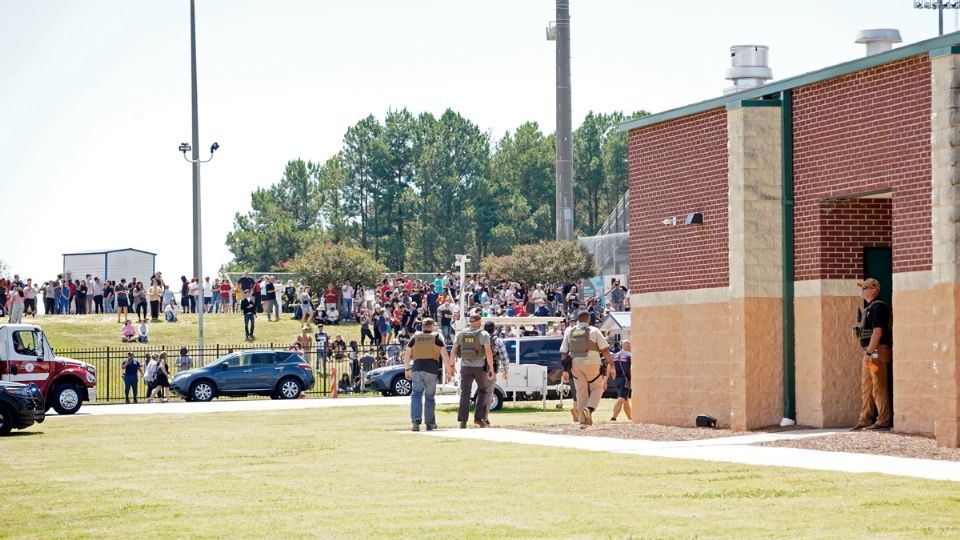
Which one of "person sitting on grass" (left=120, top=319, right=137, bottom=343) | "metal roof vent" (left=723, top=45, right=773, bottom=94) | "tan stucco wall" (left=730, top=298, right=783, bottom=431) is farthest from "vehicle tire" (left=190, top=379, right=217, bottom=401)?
"tan stucco wall" (left=730, top=298, right=783, bottom=431)

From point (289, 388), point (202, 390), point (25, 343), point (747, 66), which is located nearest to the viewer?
point (747, 66)

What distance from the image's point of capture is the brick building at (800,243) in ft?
57.3

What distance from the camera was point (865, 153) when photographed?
62.3 feet

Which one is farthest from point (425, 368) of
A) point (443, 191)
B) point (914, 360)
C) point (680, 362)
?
point (443, 191)

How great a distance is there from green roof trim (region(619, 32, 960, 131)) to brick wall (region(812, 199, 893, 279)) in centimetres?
172

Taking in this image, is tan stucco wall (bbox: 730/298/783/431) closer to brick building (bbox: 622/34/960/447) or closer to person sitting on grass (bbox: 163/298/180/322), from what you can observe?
brick building (bbox: 622/34/960/447)

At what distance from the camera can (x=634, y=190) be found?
23797 millimetres

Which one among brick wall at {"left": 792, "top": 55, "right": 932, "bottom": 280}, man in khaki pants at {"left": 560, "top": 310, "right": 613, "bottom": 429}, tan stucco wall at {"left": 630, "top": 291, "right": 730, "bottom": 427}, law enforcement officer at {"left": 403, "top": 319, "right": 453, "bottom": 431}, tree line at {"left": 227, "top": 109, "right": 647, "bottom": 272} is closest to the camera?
brick wall at {"left": 792, "top": 55, "right": 932, "bottom": 280}

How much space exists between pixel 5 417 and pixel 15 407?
0.25 meters

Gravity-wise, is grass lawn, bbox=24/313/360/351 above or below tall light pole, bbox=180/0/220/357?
below

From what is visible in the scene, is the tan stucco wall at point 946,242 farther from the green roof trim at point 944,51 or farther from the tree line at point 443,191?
the tree line at point 443,191

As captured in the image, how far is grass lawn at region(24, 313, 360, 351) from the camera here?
50688 mm

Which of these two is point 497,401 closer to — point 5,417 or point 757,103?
point 5,417

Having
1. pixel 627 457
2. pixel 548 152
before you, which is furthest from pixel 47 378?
pixel 548 152
